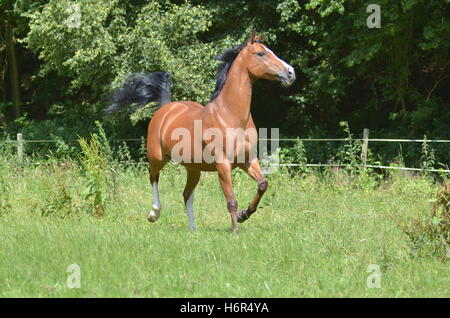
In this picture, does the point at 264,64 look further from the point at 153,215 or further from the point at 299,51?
the point at 299,51

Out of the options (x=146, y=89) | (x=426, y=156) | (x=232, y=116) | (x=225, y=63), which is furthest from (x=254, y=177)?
(x=426, y=156)

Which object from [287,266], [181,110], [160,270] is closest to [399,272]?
[287,266]

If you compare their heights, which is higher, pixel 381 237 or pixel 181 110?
pixel 181 110

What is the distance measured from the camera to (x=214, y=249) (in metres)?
7.15

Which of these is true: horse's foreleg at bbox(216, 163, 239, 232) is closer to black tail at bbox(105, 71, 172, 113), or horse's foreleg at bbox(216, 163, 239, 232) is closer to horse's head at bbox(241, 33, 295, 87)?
horse's head at bbox(241, 33, 295, 87)

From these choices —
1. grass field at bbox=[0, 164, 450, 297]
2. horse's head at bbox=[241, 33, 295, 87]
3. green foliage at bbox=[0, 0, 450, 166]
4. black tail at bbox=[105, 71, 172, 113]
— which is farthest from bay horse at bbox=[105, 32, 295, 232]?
green foliage at bbox=[0, 0, 450, 166]

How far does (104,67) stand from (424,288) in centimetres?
1406

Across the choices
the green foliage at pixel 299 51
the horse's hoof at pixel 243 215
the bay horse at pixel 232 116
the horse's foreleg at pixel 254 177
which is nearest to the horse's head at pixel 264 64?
the bay horse at pixel 232 116

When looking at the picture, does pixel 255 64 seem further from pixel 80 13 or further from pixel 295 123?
pixel 295 123

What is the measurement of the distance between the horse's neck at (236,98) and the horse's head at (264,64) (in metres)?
0.12

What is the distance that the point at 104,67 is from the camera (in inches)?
726

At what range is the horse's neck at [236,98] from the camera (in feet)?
27.7

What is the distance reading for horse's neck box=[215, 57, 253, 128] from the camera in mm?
8445

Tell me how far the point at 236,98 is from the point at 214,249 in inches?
84.5
